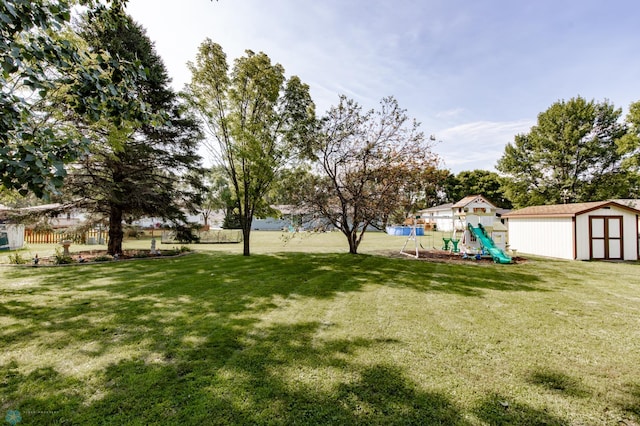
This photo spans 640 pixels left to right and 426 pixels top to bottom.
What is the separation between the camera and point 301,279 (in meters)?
8.07

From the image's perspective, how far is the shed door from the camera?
1246 centimetres

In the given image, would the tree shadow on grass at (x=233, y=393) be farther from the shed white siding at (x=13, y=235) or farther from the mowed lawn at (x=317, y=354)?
the shed white siding at (x=13, y=235)

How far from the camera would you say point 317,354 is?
353 cm

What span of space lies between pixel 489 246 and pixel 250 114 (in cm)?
1350

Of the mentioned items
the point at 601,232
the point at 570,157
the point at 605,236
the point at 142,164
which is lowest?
the point at 605,236

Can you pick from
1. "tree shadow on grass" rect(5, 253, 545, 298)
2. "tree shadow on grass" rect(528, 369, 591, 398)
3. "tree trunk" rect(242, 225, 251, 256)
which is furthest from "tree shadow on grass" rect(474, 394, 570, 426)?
"tree trunk" rect(242, 225, 251, 256)

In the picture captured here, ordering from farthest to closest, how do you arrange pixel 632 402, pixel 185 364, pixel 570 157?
pixel 570 157 → pixel 185 364 → pixel 632 402

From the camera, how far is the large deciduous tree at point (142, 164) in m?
11.6

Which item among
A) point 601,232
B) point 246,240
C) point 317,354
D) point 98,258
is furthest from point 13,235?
point 601,232

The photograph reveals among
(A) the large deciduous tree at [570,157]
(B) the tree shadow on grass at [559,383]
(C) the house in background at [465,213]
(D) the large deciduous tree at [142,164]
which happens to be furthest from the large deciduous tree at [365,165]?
(A) the large deciduous tree at [570,157]

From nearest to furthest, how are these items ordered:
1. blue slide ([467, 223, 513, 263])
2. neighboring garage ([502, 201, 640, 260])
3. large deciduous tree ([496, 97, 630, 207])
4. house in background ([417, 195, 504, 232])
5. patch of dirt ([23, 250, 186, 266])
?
patch of dirt ([23, 250, 186, 266]) → blue slide ([467, 223, 513, 263]) → neighboring garage ([502, 201, 640, 260]) → house in background ([417, 195, 504, 232]) → large deciduous tree ([496, 97, 630, 207])

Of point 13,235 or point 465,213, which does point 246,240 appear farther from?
point 13,235

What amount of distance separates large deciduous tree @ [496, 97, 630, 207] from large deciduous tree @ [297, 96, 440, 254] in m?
24.3

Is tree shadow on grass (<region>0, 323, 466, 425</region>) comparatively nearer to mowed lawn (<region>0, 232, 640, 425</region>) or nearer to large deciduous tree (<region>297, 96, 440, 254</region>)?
mowed lawn (<region>0, 232, 640, 425</region>)
